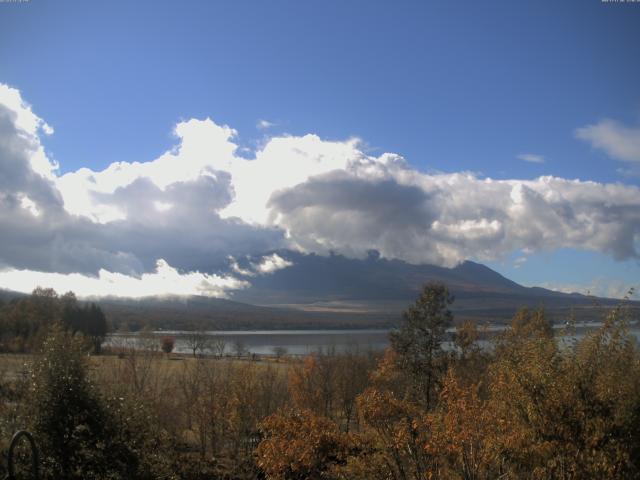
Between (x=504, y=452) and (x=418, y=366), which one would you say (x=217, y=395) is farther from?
(x=504, y=452)

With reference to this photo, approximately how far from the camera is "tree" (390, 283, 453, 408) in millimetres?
36469

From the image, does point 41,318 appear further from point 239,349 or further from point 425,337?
point 425,337

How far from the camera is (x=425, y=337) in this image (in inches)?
1485

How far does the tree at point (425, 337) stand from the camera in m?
36.5

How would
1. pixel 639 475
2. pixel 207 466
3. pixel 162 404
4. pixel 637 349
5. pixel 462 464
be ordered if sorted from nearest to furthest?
1. pixel 639 475
2. pixel 462 464
3. pixel 637 349
4. pixel 207 466
5. pixel 162 404

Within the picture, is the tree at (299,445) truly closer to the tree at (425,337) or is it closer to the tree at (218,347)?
the tree at (425,337)

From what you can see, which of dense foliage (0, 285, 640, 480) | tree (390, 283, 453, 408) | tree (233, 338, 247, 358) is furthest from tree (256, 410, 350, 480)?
tree (233, 338, 247, 358)

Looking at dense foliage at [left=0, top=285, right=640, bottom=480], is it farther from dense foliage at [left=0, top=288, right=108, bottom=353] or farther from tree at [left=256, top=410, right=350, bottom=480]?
dense foliage at [left=0, top=288, right=108, bottom=353]

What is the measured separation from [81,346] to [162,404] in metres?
12.6

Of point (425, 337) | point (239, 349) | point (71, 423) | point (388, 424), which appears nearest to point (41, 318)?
point (239, 349)

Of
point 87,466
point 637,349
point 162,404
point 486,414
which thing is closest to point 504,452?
point 486,414

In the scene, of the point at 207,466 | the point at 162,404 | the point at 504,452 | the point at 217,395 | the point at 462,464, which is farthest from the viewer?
the point at 162,404

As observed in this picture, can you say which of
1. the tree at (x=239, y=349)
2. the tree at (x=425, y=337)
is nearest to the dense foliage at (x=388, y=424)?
the tree at (x=425, y=337)

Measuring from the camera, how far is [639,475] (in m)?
12.3
